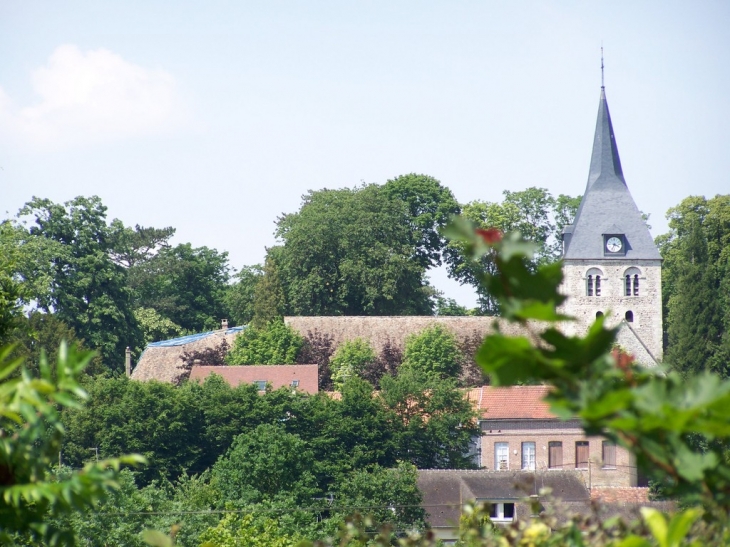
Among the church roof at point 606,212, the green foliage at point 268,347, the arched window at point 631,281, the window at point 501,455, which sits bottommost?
the window at point 501,455

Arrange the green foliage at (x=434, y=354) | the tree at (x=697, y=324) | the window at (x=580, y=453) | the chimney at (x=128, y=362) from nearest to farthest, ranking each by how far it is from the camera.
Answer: the window at (x=580, y=453), the green foliage at (x=434, y=354), the tree at (x=697, y=324), the chimney at (x=128, y=362)

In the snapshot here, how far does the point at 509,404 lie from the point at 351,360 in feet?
30.2

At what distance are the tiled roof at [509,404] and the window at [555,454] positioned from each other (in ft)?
3.67

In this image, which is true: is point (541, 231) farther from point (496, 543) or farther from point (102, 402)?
point (496, 543)

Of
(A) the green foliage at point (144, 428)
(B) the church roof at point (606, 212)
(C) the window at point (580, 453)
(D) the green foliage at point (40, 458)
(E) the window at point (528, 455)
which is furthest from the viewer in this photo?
(B) the church roof at point (606, 212)

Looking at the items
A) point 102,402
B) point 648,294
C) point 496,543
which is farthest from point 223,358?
point 496,543

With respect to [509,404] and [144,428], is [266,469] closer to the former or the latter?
[144,428]

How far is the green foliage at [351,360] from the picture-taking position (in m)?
54.8

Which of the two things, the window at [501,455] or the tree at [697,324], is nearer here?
the window at [501,455]

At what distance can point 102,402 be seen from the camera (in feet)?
148

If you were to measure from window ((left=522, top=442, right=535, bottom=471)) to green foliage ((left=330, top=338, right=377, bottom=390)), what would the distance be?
9.28m

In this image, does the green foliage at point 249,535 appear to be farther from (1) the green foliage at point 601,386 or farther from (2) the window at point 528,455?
(1) the green foliage at point 601,386

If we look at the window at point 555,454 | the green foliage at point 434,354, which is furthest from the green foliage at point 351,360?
the window at point 555,454

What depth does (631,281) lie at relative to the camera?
57.8m
